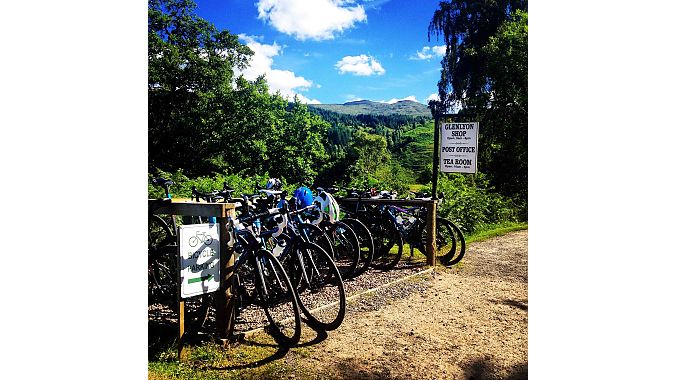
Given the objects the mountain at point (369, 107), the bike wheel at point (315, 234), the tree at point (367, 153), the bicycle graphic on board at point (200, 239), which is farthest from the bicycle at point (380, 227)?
the bicycle graphic on board at point (200, 239)

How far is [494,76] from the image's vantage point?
4.77 m

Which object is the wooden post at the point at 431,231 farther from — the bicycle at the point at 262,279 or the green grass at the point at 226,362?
the green grass at the point at 226,362

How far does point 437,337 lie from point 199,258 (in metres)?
1.14

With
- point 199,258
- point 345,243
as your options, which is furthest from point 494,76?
point 199,258

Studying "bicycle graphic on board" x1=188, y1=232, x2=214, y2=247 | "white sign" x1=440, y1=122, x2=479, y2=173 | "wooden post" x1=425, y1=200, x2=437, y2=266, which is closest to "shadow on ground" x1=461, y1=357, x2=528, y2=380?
"bicycle graphic on board" x1=188, y1=232, x2=214, y2=247

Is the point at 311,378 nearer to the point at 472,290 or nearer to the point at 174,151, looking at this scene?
the point at 472,290

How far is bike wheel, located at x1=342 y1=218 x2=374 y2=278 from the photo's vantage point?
375 cm

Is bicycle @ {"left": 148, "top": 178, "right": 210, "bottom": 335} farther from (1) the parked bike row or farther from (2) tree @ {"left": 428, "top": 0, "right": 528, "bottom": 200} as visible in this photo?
(2) tree @ {"left": 428, "top": 0, "right": 528, "bottom": 200}

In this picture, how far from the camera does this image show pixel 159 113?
3.04m

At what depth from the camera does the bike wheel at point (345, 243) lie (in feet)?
11.8

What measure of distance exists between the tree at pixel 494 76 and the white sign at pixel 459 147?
12.7 inches
